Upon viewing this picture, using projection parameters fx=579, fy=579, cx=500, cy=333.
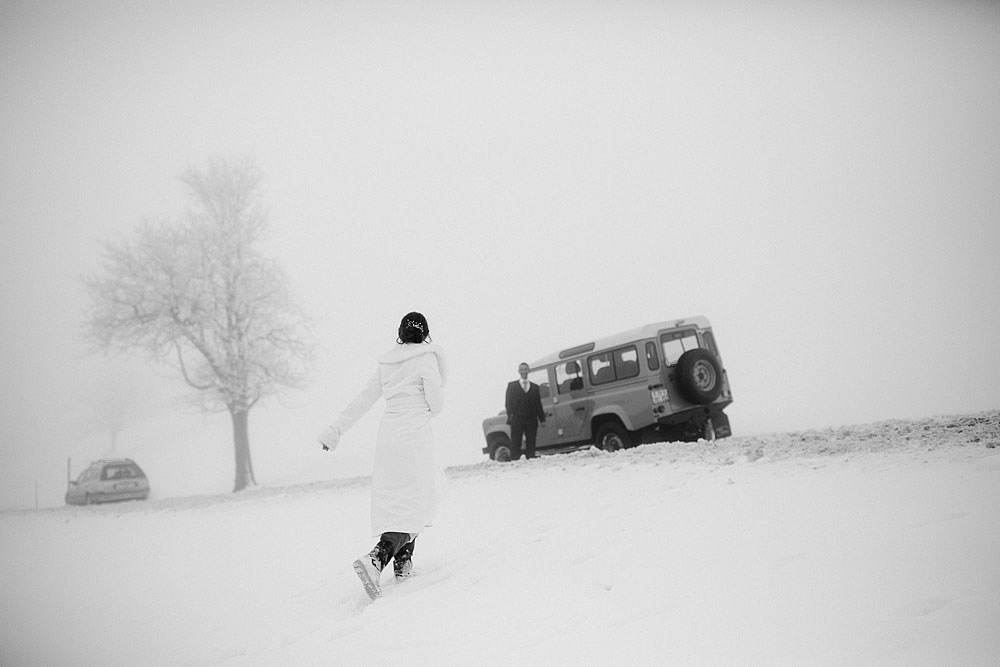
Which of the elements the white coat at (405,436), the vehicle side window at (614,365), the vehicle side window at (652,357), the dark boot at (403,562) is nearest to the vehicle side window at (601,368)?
the vehicle side window at (614,365)

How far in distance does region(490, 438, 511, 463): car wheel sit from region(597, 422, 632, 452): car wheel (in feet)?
8.67

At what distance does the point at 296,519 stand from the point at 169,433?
39616 mm

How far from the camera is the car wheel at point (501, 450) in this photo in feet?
42.3

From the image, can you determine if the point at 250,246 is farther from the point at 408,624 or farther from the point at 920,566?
the point at 920,566

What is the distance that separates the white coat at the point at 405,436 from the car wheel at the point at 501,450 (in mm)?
8232

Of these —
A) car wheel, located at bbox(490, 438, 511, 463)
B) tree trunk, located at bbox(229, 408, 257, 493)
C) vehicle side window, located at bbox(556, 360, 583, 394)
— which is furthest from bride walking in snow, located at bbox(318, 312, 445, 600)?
tree trunk, located at bbox(229, 408, 257, 493)

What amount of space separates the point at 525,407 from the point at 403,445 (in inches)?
260

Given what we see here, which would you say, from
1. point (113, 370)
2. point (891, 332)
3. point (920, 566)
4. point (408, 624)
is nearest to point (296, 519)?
point (408, 624)

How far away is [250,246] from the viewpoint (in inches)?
830

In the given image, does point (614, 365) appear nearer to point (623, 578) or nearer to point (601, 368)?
point (601, 368)

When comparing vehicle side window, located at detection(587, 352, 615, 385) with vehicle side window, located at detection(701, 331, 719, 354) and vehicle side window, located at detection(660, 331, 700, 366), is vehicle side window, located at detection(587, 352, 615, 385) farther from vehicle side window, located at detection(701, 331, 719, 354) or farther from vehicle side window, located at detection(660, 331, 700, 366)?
vehicle side window, located at detection(701, 331, 719, 354)

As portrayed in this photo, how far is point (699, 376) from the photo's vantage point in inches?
397

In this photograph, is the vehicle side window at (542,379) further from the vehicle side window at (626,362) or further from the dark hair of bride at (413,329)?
the dark hair of bride at (413,329)

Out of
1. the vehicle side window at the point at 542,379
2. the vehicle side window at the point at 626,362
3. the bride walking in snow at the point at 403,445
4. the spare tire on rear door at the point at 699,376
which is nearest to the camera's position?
the bride walking in snow at the point at 403,445
